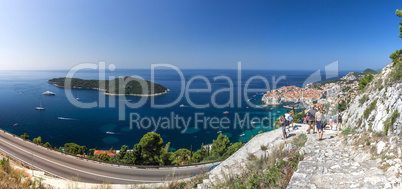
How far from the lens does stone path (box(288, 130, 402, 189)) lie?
2.98m

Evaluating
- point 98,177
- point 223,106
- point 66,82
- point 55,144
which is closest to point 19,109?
point 55,144

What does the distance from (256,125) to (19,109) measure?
91.8 m

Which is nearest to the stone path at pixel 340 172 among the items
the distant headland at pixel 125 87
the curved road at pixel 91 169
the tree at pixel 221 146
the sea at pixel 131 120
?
the curved road at pixel 91 169

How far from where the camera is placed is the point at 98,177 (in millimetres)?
13094

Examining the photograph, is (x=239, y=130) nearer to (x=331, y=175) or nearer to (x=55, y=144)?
Answer: (x=55, y=144)

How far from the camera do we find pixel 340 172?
11.7ft

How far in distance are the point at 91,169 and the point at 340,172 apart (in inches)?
654

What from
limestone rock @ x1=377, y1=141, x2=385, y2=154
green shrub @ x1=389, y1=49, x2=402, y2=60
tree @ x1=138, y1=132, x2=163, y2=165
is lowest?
tree @ x1=138, y1=132, x2=163, y2=165

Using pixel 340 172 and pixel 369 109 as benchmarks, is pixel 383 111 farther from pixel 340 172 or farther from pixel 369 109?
pixel 340 172

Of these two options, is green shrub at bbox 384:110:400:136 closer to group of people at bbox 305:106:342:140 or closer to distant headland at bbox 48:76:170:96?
group of people at bbox 305:106:342:140

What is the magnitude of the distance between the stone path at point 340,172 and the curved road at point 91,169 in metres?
7.61

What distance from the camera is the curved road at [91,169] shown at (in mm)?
12539

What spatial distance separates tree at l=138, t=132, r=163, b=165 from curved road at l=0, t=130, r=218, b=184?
403 centimetres

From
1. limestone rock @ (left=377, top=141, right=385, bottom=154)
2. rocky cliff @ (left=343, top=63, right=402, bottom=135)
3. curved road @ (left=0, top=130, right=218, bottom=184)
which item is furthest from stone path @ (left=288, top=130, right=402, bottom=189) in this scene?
curved road @ (left=0, top=130, right=218, bottom=184)
